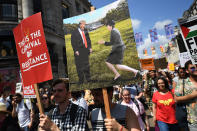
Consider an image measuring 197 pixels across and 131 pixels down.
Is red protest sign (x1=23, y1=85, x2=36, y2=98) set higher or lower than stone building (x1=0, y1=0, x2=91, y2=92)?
lower

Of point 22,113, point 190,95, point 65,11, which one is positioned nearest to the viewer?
point 190,95

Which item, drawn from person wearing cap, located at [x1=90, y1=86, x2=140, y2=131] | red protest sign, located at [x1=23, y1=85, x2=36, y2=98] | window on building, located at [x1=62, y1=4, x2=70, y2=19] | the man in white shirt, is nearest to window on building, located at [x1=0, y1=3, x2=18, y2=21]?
window on building, located at [x1=62, y1=4, x2=70, y2=19]

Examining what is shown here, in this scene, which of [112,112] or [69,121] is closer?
[112,112]

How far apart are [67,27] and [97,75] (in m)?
0.89

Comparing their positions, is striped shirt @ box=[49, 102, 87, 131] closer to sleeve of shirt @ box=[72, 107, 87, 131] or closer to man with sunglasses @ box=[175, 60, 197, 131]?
sleeve of shirt @ box=[72, 107, 87, 131]

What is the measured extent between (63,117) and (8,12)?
50.8 ft

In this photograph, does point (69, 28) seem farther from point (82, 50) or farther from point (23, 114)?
point (23, 114)

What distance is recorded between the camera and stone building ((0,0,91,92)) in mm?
12797

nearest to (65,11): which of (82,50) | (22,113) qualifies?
(22,113)

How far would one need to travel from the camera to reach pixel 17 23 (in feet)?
44.8

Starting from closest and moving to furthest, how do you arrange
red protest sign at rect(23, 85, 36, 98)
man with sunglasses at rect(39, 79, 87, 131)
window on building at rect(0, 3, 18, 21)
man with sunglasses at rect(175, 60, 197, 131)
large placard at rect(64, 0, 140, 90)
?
large placard at rect(64, 0, 140, 90) → man with sunglasses at rect(39, 79, 87, 131) → man with sunglasses at rect(175, 60, 197, 131) → red protest sign at rect(23, 85, 36, 98) → window on building at rect(0, 3, 18, 21)

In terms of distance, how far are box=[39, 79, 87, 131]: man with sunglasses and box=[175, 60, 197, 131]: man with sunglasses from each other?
1.77m

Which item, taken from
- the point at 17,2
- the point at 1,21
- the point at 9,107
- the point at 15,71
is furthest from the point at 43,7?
the point at 9,107

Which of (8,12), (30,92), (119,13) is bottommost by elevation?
(30,92)
